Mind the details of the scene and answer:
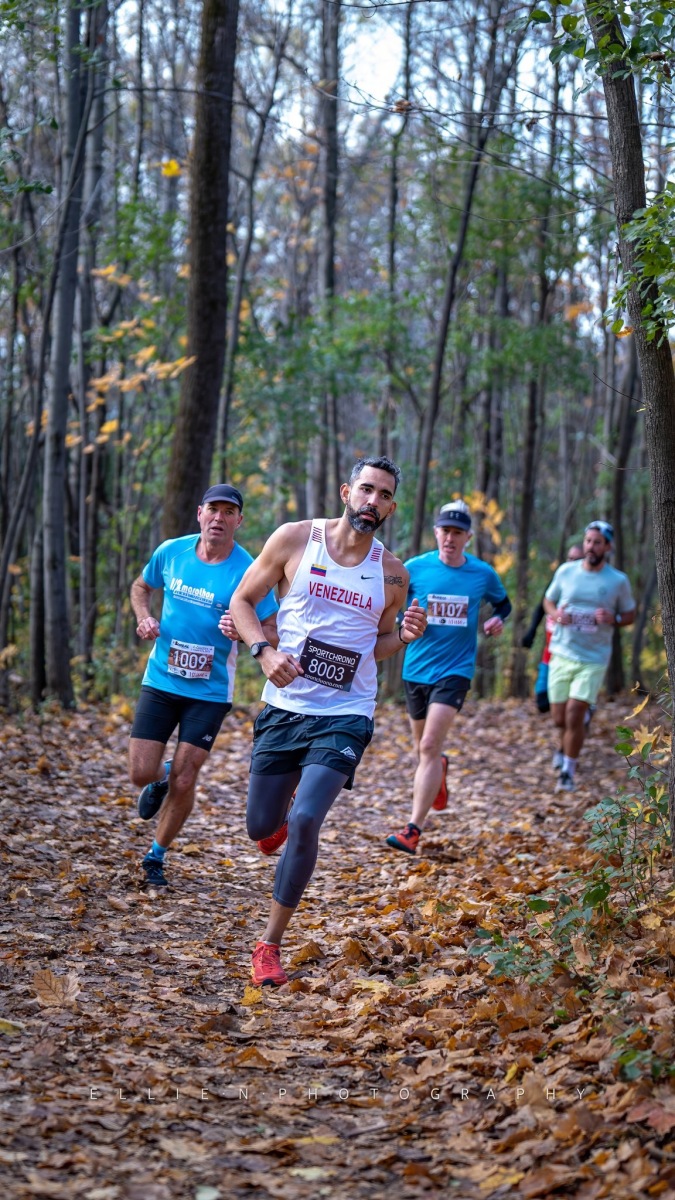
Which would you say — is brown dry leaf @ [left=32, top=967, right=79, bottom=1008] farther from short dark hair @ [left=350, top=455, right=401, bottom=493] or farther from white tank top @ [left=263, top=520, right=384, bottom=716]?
short dark hair @ [left=350, top=455, right=401, bottom=493]

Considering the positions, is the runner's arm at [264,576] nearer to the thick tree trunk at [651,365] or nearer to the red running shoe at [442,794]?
the thick tree trunk at [651,365]

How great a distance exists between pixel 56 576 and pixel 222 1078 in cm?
1081

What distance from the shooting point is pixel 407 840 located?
865 centimetres

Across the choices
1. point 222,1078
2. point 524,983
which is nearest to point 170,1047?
point 222,1078

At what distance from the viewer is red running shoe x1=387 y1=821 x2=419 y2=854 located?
861cm

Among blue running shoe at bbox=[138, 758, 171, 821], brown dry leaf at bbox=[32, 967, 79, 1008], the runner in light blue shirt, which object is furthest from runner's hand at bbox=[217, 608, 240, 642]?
the runner in light blue shirt

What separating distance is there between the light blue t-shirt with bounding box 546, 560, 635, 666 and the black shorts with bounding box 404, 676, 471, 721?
243cm

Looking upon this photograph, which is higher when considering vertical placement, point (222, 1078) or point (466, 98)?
point (466, 98)

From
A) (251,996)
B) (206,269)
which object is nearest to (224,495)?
(251,996)

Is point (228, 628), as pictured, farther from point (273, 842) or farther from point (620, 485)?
point (620, 485)

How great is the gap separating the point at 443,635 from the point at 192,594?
251 cm

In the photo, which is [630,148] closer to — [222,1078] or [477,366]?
[222,1078]

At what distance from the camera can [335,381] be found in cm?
1950

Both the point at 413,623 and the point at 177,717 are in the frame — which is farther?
the point at 177,717
